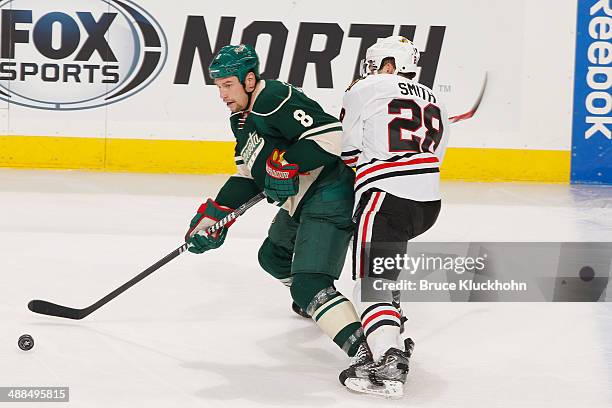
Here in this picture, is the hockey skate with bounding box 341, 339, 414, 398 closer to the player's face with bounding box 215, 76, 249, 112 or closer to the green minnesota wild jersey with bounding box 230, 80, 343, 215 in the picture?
the green minnesota wild jersey with bounding box 230, 80, 343, 215

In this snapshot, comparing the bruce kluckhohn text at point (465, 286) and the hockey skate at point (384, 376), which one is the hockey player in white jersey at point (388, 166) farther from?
the bruce kluckhohn text at point (465, 286)

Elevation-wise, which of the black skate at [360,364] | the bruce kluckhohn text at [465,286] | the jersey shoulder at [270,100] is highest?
the jersey shoulder at [270,100]

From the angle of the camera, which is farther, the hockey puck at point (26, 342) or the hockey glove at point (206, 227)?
the hockey glove at point (206, 227)

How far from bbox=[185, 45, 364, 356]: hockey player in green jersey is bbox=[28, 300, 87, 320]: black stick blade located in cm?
75

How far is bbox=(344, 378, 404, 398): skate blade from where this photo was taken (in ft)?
8.35

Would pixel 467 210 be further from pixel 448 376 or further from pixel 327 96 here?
pixel 448 376

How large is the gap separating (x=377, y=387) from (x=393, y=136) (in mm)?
697

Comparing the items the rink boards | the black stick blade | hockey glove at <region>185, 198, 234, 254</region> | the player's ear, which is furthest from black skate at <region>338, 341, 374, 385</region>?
the rink boards

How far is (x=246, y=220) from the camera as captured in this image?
535 cm

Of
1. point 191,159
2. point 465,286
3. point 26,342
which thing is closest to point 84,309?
point 26,342

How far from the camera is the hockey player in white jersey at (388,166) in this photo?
9.02ft

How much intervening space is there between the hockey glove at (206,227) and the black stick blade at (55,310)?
450 millimetres

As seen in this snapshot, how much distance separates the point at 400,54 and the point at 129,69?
451 cm
